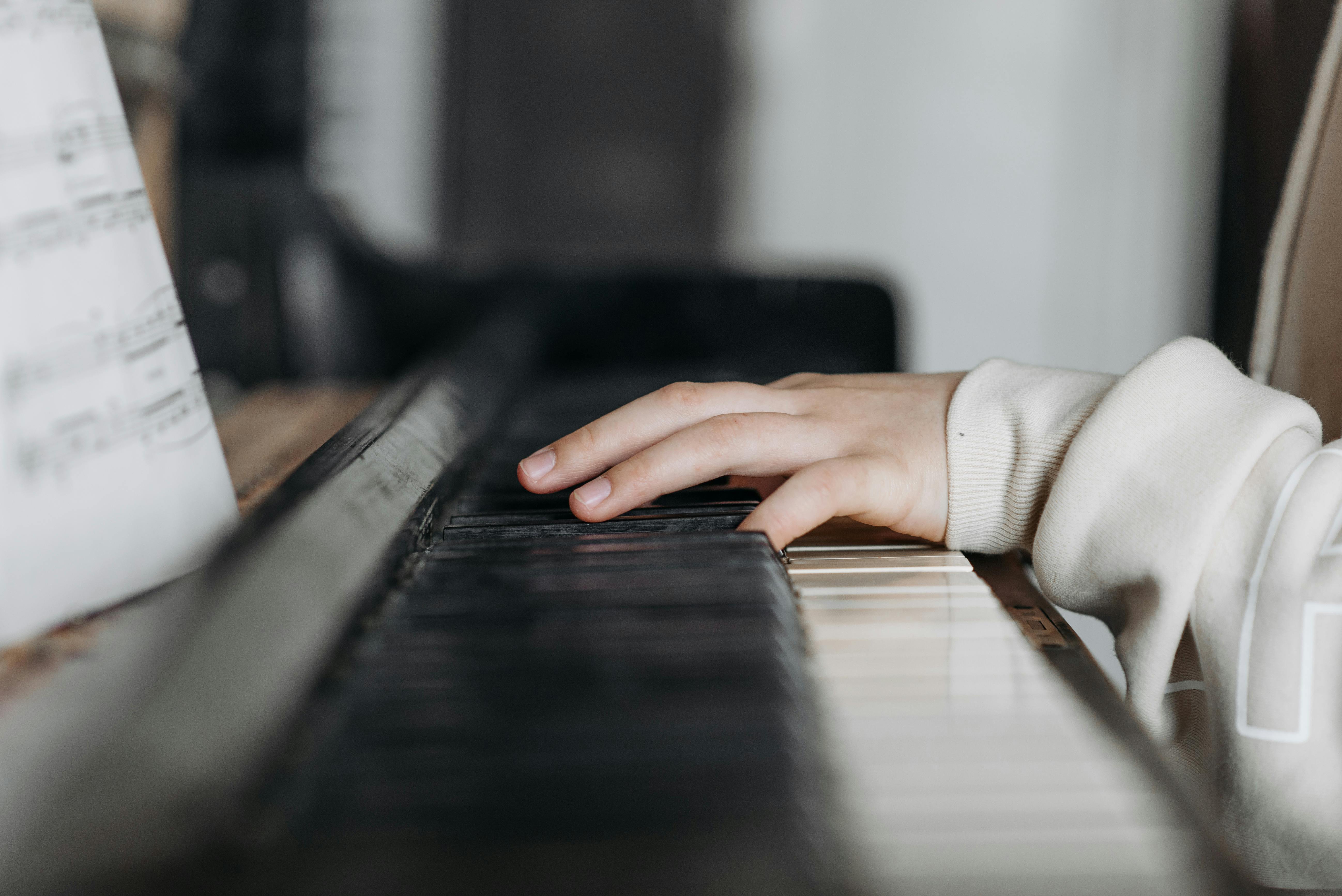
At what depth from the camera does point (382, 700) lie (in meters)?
0.36

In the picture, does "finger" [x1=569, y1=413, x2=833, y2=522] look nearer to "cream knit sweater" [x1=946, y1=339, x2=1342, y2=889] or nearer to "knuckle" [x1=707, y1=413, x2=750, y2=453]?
"knuckle" [x1=707, y1=413, x2=750, y2=453]

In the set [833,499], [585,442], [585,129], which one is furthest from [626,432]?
[585,129]

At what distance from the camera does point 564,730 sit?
0.34 meters

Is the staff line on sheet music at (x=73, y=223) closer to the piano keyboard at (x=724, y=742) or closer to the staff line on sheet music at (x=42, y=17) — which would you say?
the staff line on sheet music at (x=42, y=17)

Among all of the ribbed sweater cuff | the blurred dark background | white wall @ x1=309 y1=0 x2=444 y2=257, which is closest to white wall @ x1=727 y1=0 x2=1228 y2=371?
the blurred dark background

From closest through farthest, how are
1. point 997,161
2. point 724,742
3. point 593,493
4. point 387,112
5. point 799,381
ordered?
point 724,742
point 593,493
point 799,381
point 387,112
point 997,161

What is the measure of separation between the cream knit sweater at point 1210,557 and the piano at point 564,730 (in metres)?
0.07

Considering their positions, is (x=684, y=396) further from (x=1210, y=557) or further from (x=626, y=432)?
(x=1210, y=557)

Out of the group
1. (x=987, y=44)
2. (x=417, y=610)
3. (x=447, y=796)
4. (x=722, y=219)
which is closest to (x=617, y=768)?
(x=447, y=796)

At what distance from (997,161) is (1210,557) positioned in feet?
9.81

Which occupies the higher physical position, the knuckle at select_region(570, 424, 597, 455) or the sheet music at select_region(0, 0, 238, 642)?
the sheet music at select_region(0, 0, 238, 642)

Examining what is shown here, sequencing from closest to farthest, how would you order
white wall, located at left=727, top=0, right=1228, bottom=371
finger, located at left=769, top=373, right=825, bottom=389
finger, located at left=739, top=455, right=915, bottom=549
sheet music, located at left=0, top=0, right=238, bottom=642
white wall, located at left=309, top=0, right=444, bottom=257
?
sheet music, located at left=0, top=0, right=238, bottom=642 < finger, located at left=739, top=455, right=915, bottom=549 < finger, located at left=769, top=373, right=825, bottom=389 < white wall, located at left=309, top=0, right=444, bottom=257 < white wall, located at left=727, top=0, right=1228, bottom=371

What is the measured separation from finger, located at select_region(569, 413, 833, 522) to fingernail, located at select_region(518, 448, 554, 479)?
0.04 meters

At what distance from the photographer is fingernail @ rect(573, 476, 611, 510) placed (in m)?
0.59
